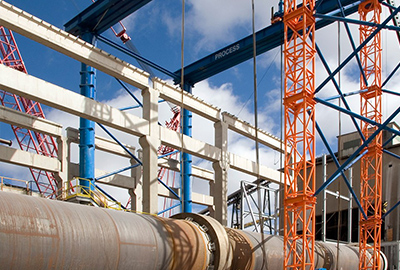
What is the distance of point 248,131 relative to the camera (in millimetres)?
36219

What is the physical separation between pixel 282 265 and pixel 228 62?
18.0 metres

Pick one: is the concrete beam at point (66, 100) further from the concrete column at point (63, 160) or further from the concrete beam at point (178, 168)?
the concrete beam at point (178, 168)

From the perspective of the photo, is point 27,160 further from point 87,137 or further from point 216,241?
point 216,241

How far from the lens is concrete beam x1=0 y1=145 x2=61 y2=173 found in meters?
31.0

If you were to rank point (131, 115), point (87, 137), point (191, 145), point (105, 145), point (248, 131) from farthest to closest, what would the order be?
1. point (105, 145)
2. point (248, 131)
3. point (191, 145)
4. point (87, 137)
5. point (131, 115)

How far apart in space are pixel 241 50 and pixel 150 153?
10.4 metres

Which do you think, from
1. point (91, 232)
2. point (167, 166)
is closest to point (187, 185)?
point (167, 166)

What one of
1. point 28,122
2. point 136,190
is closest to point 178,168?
point 136,190

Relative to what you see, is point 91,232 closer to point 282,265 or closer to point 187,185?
point 282,265

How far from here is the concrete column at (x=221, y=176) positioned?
3259 centimetres

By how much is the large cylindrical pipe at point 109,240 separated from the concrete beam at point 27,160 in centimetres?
1675

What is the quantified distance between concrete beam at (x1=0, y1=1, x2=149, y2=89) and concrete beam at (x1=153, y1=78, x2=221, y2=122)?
1305 millimetres

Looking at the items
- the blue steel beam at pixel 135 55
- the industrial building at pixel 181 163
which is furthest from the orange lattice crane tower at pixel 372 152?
the blue steel beam at pixel 135 55

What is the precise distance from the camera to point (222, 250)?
16453mm
